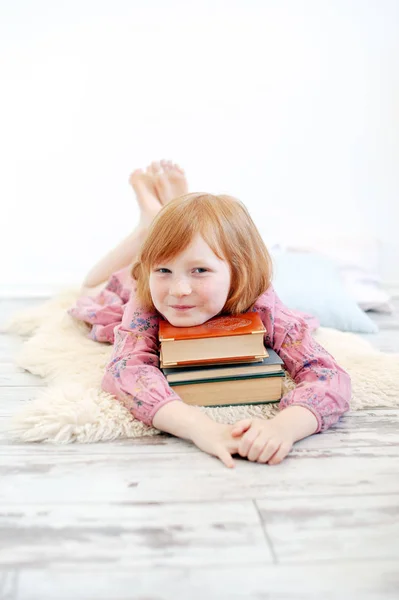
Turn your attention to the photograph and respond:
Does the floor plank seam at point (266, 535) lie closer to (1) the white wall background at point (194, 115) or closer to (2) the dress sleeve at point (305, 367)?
(2) the dress sleeve at point (305, 367)

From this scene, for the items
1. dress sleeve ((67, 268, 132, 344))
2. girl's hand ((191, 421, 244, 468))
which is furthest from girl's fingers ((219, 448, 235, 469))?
dress sleeve ((67, 268, 132, 344))

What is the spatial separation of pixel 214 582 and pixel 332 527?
19cm

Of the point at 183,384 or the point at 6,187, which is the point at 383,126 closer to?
the point at 6,187

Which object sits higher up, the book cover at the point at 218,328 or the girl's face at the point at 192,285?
the girl's face at the point at 192,285

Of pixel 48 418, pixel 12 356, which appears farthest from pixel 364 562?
pixel 12 356

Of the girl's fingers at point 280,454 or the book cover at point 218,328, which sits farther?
the book cover at point 218,328

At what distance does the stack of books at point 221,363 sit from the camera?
3.69 ft

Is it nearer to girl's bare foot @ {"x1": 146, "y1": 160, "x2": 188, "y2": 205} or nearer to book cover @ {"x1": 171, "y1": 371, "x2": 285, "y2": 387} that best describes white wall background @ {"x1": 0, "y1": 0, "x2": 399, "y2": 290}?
girl's bare foot @ {"x1": 146, "y1": 160, "x2": 188, "y2": 205}

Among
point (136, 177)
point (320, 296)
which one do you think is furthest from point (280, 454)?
point (136, 177)

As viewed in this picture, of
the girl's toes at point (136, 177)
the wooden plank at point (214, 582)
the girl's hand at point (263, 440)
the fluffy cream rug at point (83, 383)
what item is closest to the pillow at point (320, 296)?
the fluffy cream rug at point (83, 383)

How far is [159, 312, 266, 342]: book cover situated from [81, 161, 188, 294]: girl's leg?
539 mm

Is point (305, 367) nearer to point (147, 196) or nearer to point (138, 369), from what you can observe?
point (138, 369)

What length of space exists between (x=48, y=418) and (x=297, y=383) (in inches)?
19.2

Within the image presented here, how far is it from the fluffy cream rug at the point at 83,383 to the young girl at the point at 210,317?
50 mm
